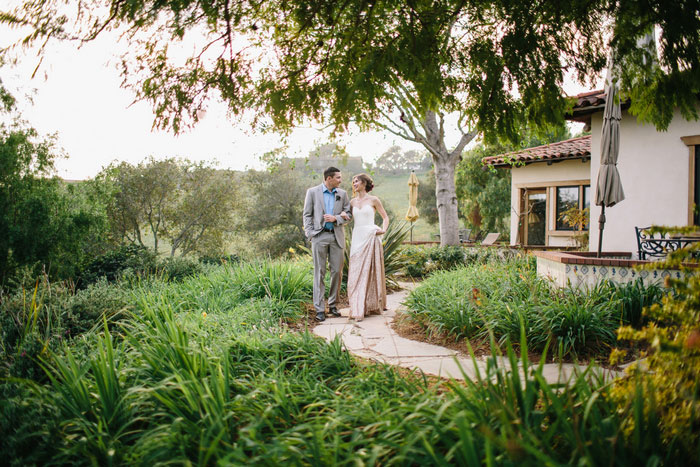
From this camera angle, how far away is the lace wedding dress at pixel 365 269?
5887mm

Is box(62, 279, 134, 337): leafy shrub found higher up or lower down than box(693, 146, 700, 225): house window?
lower down

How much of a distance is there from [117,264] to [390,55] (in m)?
7.79

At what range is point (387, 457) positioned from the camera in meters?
1.90

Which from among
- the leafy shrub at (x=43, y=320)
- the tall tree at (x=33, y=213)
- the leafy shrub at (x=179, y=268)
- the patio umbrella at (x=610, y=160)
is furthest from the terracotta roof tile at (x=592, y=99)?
the tall tree at (x=33, y=213)

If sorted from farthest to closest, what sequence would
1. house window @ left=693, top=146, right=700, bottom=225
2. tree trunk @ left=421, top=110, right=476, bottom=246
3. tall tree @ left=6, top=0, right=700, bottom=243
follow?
tree trunk @ left=421, top=110, right=476, bottom=246 < house window @ left=693, top=146, right=700, bottom=225 < tall tree @ left=6, top=0, right=700, bottom=243

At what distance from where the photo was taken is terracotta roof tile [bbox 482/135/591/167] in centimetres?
1353

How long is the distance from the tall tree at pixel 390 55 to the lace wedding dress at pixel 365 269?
2706mm

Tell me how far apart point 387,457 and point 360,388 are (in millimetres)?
725

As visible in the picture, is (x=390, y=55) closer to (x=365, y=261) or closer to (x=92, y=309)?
(x=365, y=261)

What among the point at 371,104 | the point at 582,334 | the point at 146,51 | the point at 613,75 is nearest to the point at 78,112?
the point at 146,51

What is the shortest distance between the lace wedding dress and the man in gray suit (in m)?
0.21

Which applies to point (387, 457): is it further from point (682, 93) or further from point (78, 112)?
point (682, 93)

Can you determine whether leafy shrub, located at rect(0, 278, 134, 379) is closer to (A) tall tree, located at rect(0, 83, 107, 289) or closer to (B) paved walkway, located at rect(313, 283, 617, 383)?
(B) paved walkway, located at rect(313, 283, 617, 383)

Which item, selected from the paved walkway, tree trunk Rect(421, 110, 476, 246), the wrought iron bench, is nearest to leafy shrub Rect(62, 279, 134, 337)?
the paved walkway
